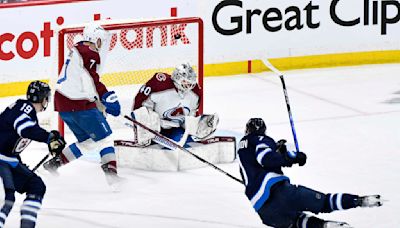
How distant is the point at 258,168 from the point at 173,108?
1.90 metres

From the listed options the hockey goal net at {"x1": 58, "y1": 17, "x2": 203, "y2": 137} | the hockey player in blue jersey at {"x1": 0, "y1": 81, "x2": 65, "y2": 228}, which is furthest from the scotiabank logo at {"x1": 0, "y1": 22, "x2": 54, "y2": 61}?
the hockey player in blue jersey at {"x1": 0, "y1": 81, "x2": 65, "y2": 228}

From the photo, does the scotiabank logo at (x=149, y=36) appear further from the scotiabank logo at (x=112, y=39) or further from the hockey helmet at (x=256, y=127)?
the hockey helmet at (x=256, y=127)

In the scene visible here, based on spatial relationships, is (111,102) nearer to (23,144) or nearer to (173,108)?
(173,108)

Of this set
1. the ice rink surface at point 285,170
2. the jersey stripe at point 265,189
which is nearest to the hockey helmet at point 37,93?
the ice rink surface at point 285,170

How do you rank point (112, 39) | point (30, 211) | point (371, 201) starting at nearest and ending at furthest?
point (371, 201), point (30, 211), point (112, 39)

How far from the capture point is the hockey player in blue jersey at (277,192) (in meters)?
6.70

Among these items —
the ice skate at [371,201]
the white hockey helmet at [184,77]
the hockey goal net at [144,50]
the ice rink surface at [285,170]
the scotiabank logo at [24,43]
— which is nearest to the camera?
the ice skate at [371,201]

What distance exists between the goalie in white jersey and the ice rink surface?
25 centimetres

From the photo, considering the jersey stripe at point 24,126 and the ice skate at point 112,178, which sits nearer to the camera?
the jersey stripe at point 24,126

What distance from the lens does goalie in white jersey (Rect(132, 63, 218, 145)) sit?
8.51 metres

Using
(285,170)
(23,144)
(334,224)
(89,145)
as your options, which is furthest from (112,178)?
(334,224)

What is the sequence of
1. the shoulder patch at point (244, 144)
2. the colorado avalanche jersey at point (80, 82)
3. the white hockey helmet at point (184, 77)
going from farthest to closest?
the white hockey helmet at point (184, 77), the colorado avalanche jersey at point (80, 82), the shoulder patch at point (244, 144)

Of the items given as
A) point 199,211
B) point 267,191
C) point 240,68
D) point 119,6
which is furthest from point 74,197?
point 240,68

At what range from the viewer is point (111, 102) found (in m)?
8.10
